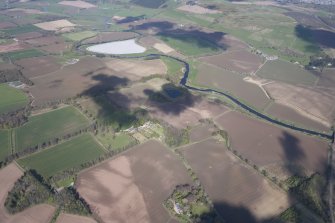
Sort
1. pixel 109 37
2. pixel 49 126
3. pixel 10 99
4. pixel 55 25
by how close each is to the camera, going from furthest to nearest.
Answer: pixel 55 25 < pixel 109 37 < pixel 10 99 < pixel 49 126

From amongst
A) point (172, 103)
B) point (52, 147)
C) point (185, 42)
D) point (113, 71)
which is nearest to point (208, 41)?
point (185, 42)

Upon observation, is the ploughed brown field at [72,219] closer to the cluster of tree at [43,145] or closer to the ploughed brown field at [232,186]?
the cluster of tree at [43,145]

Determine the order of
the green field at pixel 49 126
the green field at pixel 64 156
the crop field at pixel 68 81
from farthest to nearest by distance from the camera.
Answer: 1. the crop field at pixel 68 81
2. the green field at pixel 49 126
3. the green field at pixel 64 156

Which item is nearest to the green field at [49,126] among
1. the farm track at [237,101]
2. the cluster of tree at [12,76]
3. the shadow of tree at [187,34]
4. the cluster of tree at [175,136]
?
the cluster of tree at [175,136]

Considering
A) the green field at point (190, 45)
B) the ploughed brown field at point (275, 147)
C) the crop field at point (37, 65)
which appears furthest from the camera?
the green field at point (190, 45)

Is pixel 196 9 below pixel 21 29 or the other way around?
the other way around

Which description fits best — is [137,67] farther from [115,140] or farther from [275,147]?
[275,147]

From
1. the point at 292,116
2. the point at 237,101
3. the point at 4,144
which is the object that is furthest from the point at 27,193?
the point at 292,116
